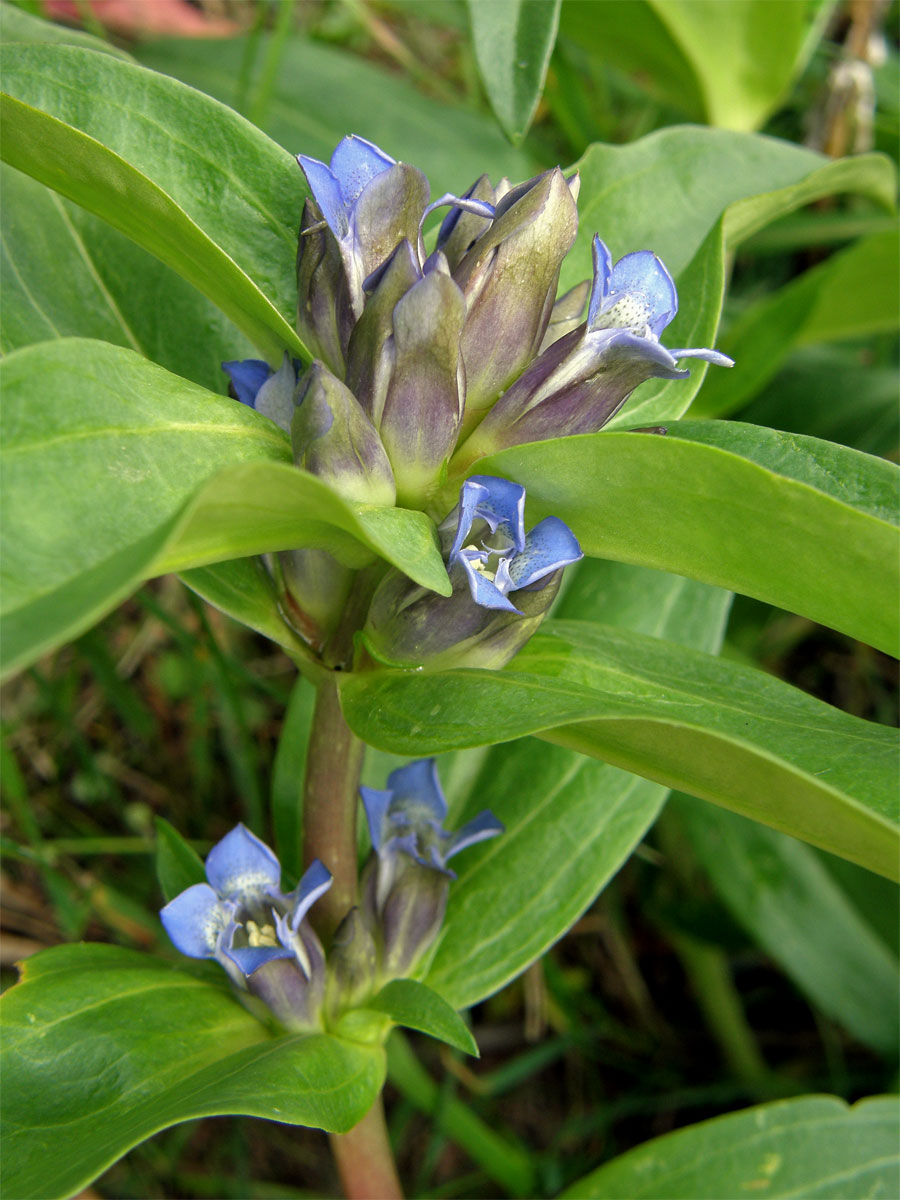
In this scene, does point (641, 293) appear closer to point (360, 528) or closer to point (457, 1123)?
point (360, 528)

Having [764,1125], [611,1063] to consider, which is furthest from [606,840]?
[611,1063]

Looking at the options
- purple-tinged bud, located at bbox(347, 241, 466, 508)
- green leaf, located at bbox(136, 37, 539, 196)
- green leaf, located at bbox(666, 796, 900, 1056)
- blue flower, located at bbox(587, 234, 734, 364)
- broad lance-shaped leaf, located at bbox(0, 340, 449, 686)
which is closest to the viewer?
broad lance-shaped leaf, located at bbox(0, 340, 449, 686)

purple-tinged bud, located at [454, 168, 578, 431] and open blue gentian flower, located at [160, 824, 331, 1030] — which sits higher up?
purple-tinged bud, located at [454, 168, 578, 431]

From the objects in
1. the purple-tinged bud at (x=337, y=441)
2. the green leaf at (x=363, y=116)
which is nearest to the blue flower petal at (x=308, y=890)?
the purple-tinged bud at (x=337, y=441)

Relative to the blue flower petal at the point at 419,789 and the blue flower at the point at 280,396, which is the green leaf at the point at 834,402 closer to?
the blue flower petal at the point at 419,789

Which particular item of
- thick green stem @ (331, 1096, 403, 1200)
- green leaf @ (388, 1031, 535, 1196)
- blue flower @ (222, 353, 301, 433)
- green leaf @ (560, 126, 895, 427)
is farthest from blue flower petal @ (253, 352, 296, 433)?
green leaf @ (388, 1031, 535, 1196)

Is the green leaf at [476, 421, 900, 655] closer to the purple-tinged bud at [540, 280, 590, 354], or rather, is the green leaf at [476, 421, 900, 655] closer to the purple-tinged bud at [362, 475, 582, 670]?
the purple-tinged bud at [362, 475, 582, 670]
